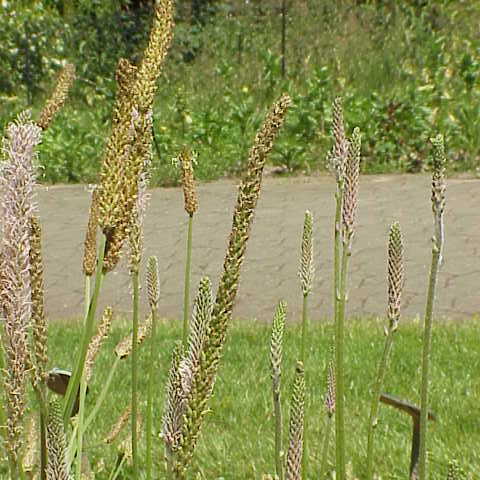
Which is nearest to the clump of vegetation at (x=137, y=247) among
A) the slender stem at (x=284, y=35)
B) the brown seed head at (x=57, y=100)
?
the brown seed head at (x=57, y=100)

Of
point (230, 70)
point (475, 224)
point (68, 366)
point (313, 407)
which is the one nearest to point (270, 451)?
point (313, 407)

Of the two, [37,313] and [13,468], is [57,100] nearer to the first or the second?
[37,313]

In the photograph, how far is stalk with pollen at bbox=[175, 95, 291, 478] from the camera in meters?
0.73

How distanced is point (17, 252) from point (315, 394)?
3.98m

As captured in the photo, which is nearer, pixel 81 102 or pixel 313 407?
pixel 313 407

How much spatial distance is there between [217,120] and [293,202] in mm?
2532

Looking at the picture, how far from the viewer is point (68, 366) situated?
5270 mm

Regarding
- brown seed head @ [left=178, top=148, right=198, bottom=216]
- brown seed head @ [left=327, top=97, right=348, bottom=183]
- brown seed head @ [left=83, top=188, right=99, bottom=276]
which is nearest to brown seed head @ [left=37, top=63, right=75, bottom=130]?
brown seed head @ [left=83, top=188, right=99, bottom=276]

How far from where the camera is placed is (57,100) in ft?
4.10

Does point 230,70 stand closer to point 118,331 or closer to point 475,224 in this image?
point 475,224

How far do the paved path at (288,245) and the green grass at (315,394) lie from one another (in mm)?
809

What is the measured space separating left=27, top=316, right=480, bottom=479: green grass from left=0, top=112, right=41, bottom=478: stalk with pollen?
7.26ft

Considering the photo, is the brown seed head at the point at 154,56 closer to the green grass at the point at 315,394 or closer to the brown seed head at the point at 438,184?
the brown seed head at the point at 438,184

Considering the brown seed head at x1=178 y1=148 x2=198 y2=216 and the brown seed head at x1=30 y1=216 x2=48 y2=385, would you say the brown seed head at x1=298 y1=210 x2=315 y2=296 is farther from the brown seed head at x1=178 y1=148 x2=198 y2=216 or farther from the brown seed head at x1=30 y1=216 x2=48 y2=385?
the brown seed head at x1=30 y1=216 x2=48 y2=385
